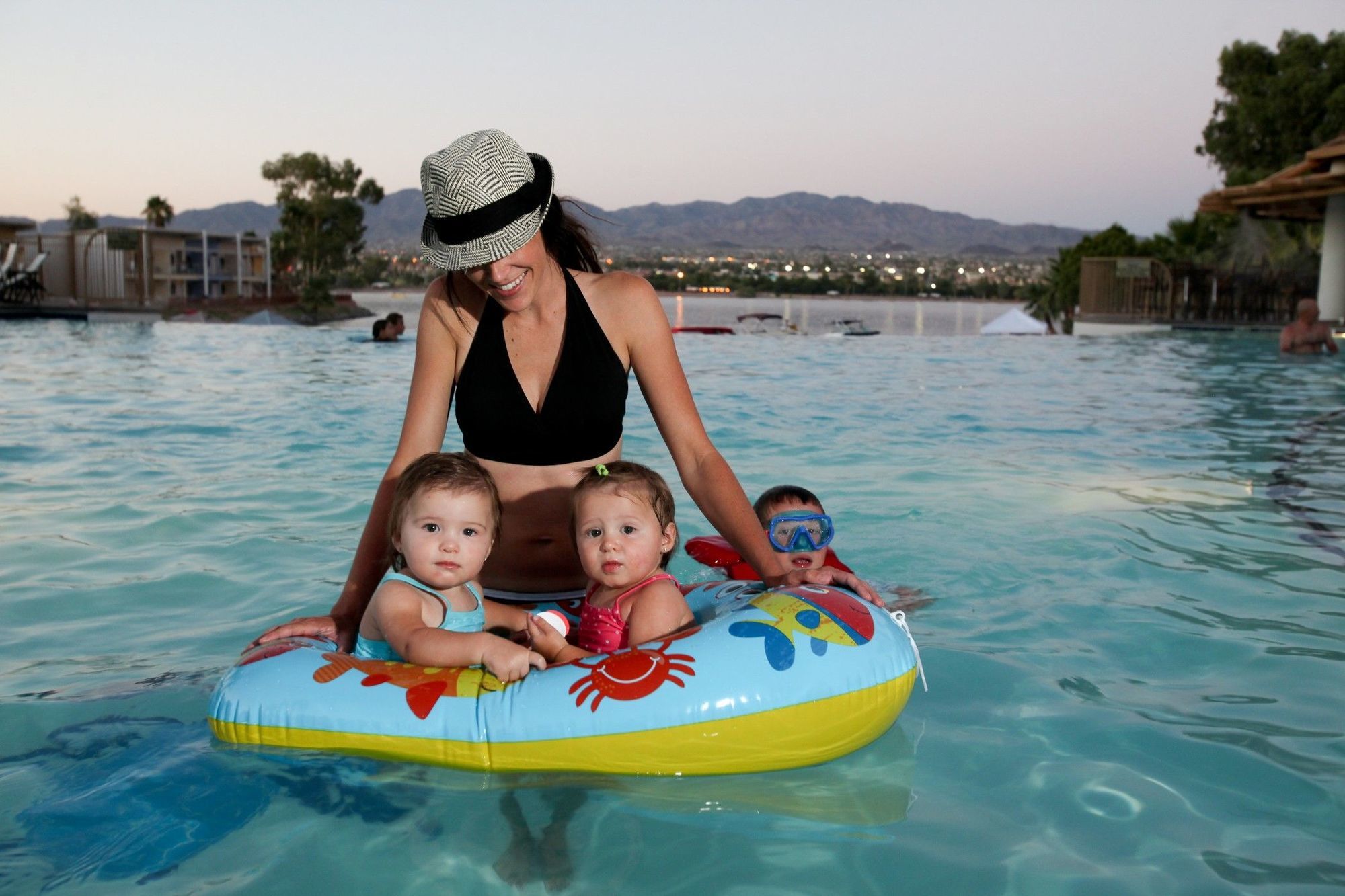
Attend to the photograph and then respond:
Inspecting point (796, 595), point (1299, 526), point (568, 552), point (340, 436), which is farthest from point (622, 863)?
point (340, 436)

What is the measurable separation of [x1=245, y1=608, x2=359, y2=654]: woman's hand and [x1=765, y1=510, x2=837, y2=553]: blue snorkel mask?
1550 mm

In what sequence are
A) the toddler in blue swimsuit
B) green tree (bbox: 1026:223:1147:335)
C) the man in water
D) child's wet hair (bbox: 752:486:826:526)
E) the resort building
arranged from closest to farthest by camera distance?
the toddler in blue swimsuit, child's wet hair (bbox: 752:486:826:526), the man in water, green tree (bbox: 1026:223:1147:335), the resort building

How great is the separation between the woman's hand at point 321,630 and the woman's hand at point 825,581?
1.19 meters

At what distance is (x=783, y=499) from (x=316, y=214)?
246 feet

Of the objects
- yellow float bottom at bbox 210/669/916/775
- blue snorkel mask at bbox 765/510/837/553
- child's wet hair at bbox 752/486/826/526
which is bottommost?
yellow float bottom at bbox 210/669/916/775

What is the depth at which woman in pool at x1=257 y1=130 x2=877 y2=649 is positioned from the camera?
3197 mm

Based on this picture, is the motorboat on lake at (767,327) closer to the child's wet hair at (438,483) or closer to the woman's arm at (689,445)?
the woman's arm at (689,445)

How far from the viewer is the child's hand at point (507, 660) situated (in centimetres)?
279

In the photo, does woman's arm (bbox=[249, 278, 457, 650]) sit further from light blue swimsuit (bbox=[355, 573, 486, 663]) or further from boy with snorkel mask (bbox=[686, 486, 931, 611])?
boy with snorkel mask (bbox=[686, 486, 931, 611])

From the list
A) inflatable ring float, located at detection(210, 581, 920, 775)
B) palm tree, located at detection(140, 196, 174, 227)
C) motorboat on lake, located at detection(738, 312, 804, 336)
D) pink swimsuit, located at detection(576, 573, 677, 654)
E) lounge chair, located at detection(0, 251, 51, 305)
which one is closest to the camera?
inflatable ring float, located at detection(210, 581, 920, 775)

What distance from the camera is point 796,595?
9.87 ft

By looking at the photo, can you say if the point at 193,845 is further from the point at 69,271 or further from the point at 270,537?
the point at 69,271

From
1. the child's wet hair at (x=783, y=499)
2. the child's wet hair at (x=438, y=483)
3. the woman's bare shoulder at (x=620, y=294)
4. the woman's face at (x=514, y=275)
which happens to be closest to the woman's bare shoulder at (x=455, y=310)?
the woman's face at (x=514, y=275)

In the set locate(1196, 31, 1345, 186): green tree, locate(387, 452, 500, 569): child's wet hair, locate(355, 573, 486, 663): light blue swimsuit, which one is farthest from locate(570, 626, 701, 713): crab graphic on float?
locate(1196, 31, 1345, 186): green tree
